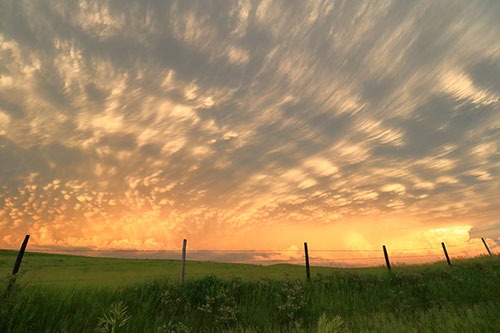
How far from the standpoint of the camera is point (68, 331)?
7.77 m

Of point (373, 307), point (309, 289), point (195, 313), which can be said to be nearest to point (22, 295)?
point (195, 313)

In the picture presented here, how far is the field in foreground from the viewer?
7.21 metres

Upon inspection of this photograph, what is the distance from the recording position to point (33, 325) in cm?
755

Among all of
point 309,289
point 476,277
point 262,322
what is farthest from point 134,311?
point 476,277

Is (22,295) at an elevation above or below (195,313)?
above

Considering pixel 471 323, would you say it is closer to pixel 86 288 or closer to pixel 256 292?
pixel 256 292

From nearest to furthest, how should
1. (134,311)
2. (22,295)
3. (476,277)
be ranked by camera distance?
(22,295)
(134,311)
(476,277)

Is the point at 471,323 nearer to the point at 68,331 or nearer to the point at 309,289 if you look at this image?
the point at 68,331

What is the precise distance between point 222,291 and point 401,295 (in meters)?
9.56

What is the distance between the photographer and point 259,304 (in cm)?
1241

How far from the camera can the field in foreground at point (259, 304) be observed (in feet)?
23.7

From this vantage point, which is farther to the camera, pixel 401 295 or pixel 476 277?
pixel 476 277

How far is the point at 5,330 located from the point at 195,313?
19.2 ft

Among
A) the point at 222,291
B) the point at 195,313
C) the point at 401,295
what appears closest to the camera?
the point at 195,313
